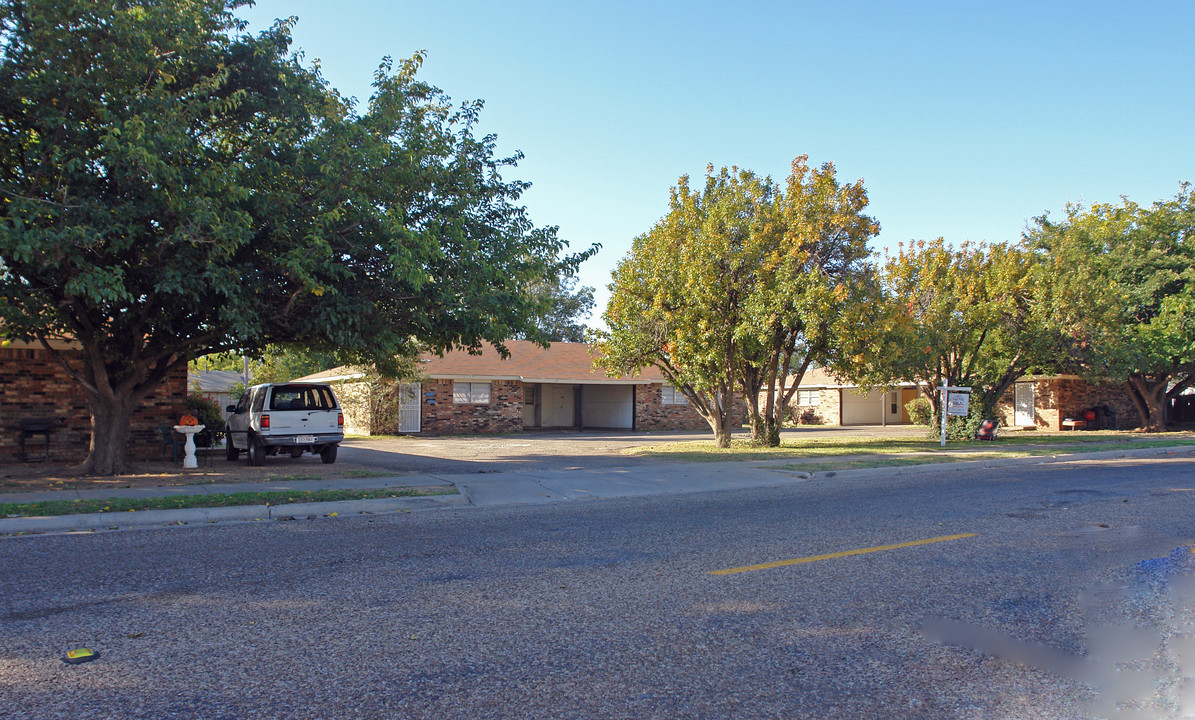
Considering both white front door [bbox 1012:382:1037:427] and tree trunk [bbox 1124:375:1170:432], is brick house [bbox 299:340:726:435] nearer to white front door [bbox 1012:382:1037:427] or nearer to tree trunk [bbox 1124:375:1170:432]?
white front door [bbox 1012:382:1037:427]

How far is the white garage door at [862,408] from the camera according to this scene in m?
42.0

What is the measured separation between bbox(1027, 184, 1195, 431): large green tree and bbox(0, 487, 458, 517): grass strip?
2266 cm

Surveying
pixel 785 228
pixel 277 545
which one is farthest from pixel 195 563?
pixel 785 228

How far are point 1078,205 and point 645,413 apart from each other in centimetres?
1962

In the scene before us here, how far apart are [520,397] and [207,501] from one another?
2178cm

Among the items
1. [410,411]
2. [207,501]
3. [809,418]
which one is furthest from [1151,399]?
[207,501]

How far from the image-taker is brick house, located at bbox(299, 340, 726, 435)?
29938 millimetres

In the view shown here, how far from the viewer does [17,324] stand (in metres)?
11.3

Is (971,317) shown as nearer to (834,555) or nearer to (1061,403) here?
(1061,403)

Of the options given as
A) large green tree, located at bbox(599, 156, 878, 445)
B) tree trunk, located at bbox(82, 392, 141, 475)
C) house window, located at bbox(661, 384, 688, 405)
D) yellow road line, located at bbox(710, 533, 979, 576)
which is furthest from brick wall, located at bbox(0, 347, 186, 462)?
house window, located at bbox(661, 384, 688, 405)

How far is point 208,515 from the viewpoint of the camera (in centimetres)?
962

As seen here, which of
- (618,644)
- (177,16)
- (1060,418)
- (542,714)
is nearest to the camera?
(542,714)

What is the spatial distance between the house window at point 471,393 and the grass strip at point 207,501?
1882cm

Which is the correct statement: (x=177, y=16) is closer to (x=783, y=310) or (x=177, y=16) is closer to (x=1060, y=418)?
(x=783, y=310)
